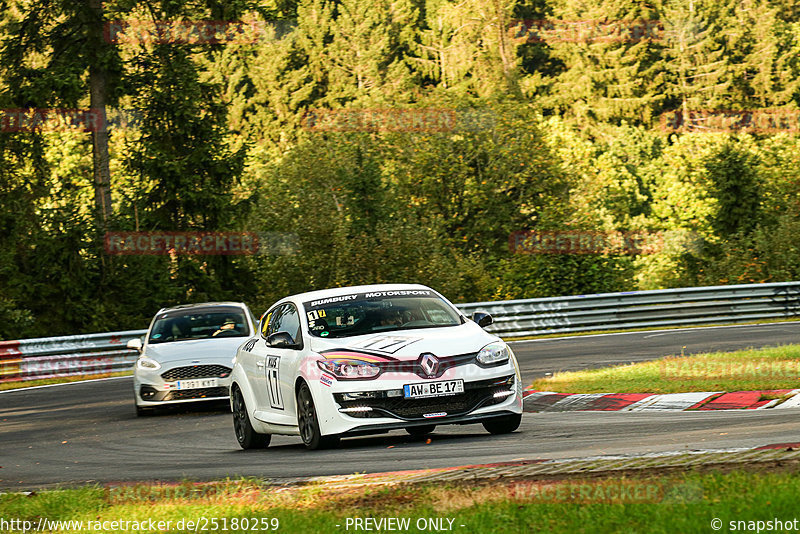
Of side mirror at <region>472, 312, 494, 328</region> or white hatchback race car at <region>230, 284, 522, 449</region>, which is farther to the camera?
side mirror at <region>472, 312, 494, 328</region>

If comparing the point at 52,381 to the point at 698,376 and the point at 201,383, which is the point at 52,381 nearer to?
the point at 201,383

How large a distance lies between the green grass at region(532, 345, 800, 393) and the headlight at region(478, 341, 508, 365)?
4035 millimetres

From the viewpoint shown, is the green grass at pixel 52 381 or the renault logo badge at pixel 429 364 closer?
the renault logo badge at pixel 429 364

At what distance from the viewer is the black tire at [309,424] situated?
1111 centimetres

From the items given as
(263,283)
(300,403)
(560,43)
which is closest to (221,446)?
(300,403)

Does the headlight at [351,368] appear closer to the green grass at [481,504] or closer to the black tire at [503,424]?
the black tire at [503,424]

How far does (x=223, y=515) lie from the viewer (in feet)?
24.3

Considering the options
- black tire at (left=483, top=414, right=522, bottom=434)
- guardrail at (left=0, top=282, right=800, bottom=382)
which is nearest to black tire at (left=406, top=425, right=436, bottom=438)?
black tire at (left=483, top=414, right=522, bottom=434)

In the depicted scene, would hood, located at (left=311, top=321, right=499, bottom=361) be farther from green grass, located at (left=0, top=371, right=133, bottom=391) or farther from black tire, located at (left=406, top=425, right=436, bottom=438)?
green grass, located at (left=0, top=371, right=133, bottom=391)

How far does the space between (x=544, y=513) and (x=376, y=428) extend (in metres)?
4.52

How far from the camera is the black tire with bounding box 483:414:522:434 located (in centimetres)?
1166

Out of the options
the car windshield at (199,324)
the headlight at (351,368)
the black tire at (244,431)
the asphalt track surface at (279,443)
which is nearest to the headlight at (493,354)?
the asphalt track surface at (279,443)

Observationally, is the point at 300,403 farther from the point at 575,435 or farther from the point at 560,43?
the point at 560,43

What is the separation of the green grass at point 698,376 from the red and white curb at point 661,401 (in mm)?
213
